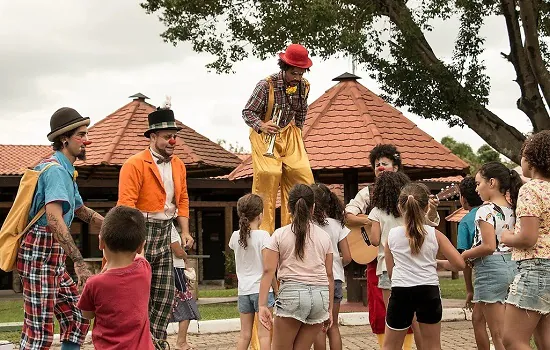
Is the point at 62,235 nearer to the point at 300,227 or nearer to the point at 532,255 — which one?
the point at 300,227

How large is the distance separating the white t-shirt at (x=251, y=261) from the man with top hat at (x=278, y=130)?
2.38 feet

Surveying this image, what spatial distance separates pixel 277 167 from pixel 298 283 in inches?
87.2

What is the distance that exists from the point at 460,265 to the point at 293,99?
2606 millimetres

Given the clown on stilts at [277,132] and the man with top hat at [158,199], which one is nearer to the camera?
the man with top hat at [158,199]

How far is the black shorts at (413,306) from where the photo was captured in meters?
6.57

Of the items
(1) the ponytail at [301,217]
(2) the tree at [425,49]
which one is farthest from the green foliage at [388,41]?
(1) the ponytail at [301,217]

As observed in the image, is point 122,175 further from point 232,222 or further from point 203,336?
point 232,222

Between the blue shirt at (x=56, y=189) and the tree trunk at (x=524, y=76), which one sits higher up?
the tree trunk at (x=524, y=76)

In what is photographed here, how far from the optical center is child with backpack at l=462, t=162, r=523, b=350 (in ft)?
23.0

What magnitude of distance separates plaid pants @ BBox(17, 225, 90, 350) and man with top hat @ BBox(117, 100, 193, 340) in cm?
107

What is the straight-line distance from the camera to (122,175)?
24.4 feet

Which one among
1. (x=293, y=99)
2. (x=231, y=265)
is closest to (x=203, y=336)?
(x=293, y=99)

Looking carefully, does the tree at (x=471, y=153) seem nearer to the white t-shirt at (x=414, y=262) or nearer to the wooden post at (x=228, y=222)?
the wooden post at (x=228, y=222)

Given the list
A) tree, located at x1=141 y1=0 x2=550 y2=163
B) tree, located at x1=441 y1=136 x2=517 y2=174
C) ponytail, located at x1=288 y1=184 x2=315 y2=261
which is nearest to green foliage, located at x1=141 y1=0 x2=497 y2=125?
tree, located at x1=141 y1=0 x2=550 y2=163
